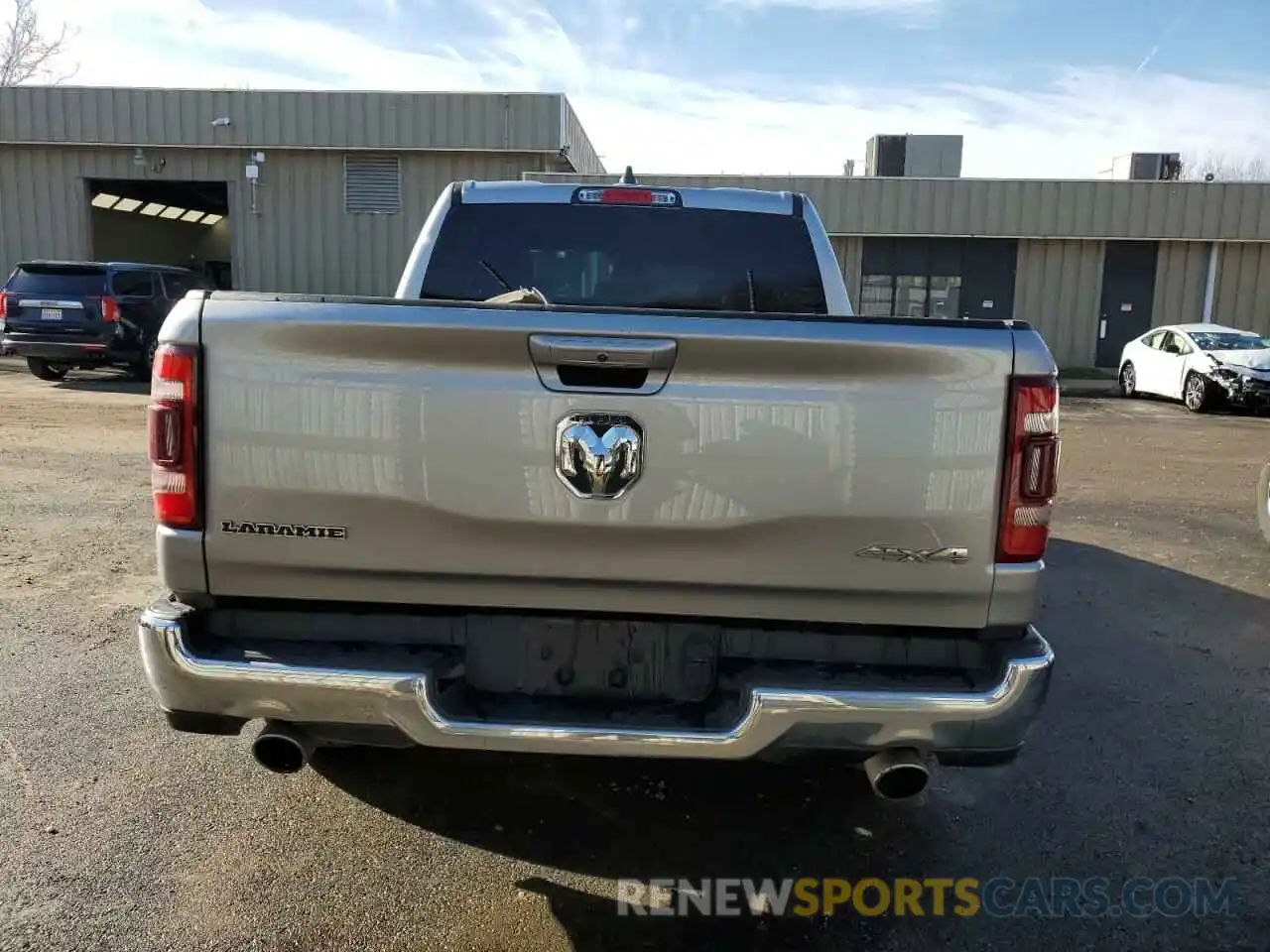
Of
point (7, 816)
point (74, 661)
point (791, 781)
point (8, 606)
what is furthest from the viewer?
point (8, 606)

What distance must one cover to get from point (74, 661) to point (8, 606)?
1.10 m

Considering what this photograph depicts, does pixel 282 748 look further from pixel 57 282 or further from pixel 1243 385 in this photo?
pixel 1243 385

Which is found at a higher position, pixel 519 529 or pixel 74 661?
pixel 519 529

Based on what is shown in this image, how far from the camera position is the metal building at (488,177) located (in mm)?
22547

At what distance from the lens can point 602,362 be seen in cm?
253

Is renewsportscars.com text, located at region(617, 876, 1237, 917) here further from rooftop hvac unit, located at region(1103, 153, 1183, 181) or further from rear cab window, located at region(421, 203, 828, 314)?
rooftop hvac unit, located at region(1103, 153, 1183, 181)

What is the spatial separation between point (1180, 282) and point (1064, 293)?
2766 millimetres

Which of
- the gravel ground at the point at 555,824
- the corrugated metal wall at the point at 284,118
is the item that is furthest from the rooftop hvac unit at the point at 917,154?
the gravel ground at the point at 555,824

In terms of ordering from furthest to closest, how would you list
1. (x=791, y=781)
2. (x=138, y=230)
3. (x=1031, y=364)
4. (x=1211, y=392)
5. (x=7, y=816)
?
(x=138, y=230)
(x=1211, y=392)
(x=791, y=781)
(x=7, y=816)
(x=1031, y=364)

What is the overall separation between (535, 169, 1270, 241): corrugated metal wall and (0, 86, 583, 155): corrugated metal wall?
4.22 m

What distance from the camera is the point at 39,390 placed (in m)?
15.9

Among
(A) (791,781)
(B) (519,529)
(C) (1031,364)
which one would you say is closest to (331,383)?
(B) (519,529)

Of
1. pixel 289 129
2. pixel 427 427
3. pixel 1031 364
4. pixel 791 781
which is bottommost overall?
pixel 791 781

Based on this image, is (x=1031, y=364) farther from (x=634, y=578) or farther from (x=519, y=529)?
(x=519, y=529)
